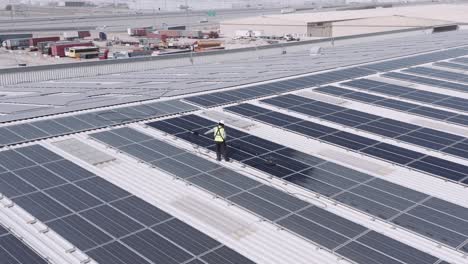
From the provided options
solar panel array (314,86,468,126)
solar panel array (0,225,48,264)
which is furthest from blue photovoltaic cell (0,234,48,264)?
solar panel array (314,86,468,126)

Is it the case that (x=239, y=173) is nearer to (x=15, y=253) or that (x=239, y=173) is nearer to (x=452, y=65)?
(x=15, y=253)

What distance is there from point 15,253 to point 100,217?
3.05 meters

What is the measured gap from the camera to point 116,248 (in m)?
14.3

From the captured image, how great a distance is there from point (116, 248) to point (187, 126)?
11.5m

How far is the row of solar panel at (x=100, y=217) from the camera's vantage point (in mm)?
14180

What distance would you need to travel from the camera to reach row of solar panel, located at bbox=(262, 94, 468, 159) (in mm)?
23578

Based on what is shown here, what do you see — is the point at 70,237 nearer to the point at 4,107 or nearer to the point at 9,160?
the point at 9,160

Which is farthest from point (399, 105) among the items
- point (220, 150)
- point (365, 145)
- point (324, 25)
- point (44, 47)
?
point (44, 47)

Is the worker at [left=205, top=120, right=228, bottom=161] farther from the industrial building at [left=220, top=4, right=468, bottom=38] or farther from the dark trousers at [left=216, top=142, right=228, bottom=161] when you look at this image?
the industrial building at [left=220, top=4, right=468, bottom=38]

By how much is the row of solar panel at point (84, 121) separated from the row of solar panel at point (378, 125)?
22.9ft

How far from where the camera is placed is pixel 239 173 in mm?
19891

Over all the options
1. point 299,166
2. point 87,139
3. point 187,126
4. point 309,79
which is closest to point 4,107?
point 87,139

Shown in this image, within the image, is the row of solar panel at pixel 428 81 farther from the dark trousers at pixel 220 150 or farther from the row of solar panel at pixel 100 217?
the row of solar panel at pixel 100 217

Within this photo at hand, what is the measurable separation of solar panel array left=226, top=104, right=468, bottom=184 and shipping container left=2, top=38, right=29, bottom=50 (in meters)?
94.7
